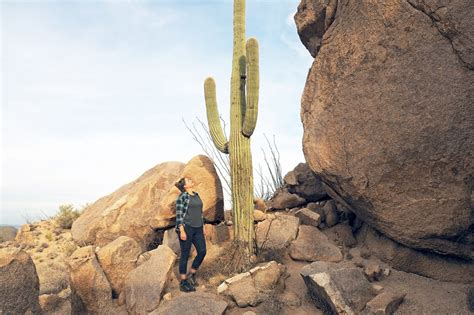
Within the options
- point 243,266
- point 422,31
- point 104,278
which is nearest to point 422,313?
point 243,266

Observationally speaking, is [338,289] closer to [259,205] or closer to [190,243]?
[190,243]

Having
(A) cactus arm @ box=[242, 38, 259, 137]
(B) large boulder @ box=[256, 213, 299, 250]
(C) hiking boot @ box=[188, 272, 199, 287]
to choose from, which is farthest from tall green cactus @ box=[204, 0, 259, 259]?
(C) hiking boot @ box=[188, 272, 199, 287]

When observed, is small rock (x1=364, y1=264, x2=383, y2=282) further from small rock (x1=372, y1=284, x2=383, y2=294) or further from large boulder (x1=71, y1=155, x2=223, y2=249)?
large boulder (x1=71, y1=155, x2=223, y2=249)

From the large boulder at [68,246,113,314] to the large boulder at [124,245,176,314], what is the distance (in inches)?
14.7

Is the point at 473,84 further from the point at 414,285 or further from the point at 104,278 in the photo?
the point at 104,278

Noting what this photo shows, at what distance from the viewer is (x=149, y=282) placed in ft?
24.6

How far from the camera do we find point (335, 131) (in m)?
7.54

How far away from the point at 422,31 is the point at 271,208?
5080 millimetres

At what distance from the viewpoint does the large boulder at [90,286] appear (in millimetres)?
7461

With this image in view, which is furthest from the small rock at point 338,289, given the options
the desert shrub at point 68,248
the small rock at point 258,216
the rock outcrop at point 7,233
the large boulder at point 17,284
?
the rock outcrop at point 7,233

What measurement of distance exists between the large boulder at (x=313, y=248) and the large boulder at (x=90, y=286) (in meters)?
3.56

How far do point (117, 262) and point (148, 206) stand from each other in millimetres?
2699

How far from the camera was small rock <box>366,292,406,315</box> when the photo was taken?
596cm

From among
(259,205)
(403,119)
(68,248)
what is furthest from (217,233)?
(68,248)
